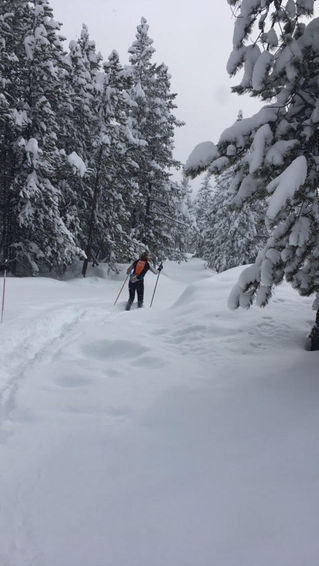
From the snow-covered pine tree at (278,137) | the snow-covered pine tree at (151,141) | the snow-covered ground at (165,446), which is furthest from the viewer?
the snow-covered pine tree at (151,141)

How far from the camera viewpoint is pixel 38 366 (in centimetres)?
596

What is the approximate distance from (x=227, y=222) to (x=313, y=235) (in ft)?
81.5

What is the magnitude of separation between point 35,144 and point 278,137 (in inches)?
623

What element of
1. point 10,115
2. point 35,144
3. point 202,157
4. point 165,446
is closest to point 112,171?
point 35,144

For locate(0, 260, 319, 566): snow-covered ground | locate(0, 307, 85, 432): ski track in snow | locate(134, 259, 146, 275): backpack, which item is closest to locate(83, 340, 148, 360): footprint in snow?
locate(0, 260, 319, 566): snow-covered ground

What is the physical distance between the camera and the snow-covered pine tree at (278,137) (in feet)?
15.1

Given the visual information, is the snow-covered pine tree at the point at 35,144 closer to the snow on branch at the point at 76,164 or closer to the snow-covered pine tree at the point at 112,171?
the snow on branch at the point at 76,164

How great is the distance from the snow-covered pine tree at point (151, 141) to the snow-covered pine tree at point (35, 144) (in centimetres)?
567

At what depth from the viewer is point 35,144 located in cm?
1783

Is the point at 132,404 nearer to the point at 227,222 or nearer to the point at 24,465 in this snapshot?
the point at 24,465

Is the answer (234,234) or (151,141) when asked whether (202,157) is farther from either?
(234,234)

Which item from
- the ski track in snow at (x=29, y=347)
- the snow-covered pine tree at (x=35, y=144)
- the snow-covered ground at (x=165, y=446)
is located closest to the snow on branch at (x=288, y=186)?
the snow-covered ground at (x=165, y=446)

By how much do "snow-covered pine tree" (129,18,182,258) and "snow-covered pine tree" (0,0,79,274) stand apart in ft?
18.6

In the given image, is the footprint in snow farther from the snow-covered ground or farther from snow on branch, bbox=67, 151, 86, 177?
snow on branch, bbox=67, 151, 86, 177
